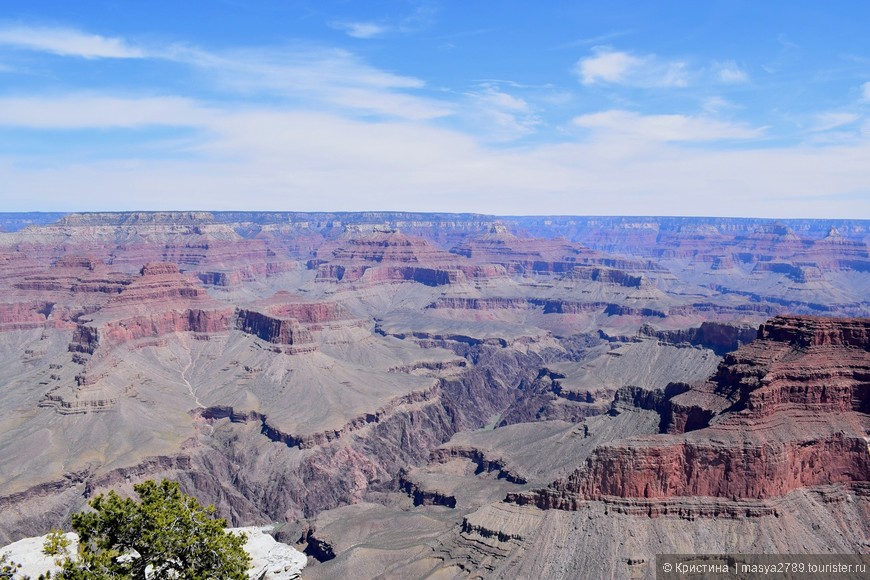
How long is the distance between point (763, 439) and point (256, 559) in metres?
62.6

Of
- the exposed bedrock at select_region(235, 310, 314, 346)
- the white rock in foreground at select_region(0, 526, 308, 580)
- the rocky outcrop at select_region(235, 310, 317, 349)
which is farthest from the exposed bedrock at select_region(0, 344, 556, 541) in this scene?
the white rock in foreground at select_region(0, 526, 308, 580)

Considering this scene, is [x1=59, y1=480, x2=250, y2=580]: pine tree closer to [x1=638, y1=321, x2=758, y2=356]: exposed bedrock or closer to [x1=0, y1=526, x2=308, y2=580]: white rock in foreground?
[x1=0, y1=526, x2=308, y2=580]: white rock in foreground

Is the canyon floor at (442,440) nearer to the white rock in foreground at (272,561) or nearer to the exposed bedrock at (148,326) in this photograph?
the exposed bedrock at (148,326)

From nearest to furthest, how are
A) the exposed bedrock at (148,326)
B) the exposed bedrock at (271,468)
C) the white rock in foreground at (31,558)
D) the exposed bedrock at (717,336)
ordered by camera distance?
1. the white rock in foreground at (31,558)
2. the exposed bedrock at (271,468)
3. the exposed bedrock at (717,336)
4. the exposed bedrock at (148,326)

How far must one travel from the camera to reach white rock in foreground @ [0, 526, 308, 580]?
3761 cm

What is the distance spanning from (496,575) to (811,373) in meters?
49.5

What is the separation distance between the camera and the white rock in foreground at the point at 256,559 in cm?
3761

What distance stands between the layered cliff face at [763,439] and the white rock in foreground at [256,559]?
140ft

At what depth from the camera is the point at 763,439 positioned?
78875 millimetres

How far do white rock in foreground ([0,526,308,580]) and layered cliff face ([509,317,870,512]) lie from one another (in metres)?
42.7

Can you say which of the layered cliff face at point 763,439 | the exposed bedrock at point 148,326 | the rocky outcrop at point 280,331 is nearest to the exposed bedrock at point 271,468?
the rocky outcrop at point 280,331

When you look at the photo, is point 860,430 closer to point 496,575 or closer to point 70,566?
point 496,575

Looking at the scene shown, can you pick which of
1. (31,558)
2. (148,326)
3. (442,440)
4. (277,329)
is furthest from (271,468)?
(31,558)

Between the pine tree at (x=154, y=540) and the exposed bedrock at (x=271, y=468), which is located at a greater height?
the pine tree at (x=154, y=540)
